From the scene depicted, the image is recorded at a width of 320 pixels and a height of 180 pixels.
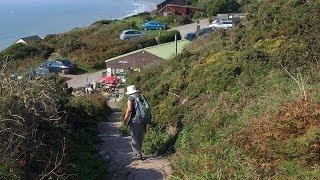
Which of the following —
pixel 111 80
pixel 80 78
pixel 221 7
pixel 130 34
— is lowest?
pixel 80 78

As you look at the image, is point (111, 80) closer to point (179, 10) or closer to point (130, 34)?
point (130, 34)

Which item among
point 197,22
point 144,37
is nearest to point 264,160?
point 144,37

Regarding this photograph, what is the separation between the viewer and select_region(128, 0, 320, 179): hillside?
25.4 ft

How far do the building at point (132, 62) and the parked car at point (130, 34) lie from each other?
57.5 feet

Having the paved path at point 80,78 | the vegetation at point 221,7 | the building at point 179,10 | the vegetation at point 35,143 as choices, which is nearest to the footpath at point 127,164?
the vegetation at point 35,143

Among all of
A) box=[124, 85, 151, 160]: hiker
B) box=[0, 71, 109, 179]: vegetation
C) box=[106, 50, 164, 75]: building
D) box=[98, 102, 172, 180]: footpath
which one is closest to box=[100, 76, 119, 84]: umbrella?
box=[106, 50, 164, 75]: building

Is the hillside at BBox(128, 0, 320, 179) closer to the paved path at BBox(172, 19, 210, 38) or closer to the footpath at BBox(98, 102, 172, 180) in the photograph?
the footpath at BBox(98, 102, 172, 180)

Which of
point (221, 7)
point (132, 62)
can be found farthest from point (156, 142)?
point (221, 7)

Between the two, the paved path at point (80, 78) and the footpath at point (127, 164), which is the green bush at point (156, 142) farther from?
the paved path at point (80, 78)

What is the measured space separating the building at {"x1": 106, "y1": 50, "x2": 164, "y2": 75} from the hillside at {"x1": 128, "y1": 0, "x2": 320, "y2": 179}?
1321cm

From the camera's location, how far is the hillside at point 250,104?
773cm

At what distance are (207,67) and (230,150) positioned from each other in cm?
660

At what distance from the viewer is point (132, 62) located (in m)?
34.6

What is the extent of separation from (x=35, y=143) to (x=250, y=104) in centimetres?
394
